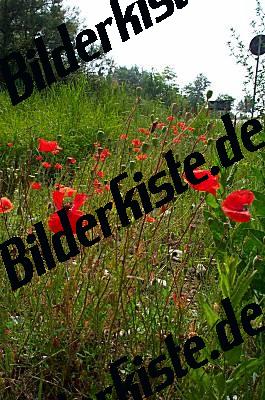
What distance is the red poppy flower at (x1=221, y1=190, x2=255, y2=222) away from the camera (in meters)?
1.09

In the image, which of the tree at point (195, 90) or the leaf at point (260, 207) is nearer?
the leaf at point (260, 207)

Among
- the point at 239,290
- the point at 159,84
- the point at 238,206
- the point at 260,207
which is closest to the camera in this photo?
the point at 239,290

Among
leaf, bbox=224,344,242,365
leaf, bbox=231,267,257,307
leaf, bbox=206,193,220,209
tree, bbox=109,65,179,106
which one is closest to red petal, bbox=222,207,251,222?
leaf, bbox=231,267,257,307

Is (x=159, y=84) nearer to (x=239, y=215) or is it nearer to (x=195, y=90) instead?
(x=195, y=90)

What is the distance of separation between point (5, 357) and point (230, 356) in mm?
613

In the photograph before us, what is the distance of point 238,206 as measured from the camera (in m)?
1.12

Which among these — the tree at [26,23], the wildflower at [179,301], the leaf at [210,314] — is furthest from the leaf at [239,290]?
the tree at [26,23]

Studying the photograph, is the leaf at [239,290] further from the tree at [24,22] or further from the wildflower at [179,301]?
the tree at [24,22]

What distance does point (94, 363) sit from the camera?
1543 mm

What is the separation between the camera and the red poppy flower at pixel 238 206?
1.09 metres

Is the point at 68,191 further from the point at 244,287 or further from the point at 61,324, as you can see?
the point at 244,287

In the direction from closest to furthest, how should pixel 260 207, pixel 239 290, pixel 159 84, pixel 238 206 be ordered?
pixel 239 290 < pixel 238 206 < pixel 260 207 < pixel 159 84

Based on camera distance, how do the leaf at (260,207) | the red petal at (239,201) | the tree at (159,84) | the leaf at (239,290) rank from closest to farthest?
the leaf at (239,290) → the red petal at (239,201) → the leaf at (260,207) → the tree at (159,84)

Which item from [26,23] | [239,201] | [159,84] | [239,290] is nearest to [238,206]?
[239,201]
